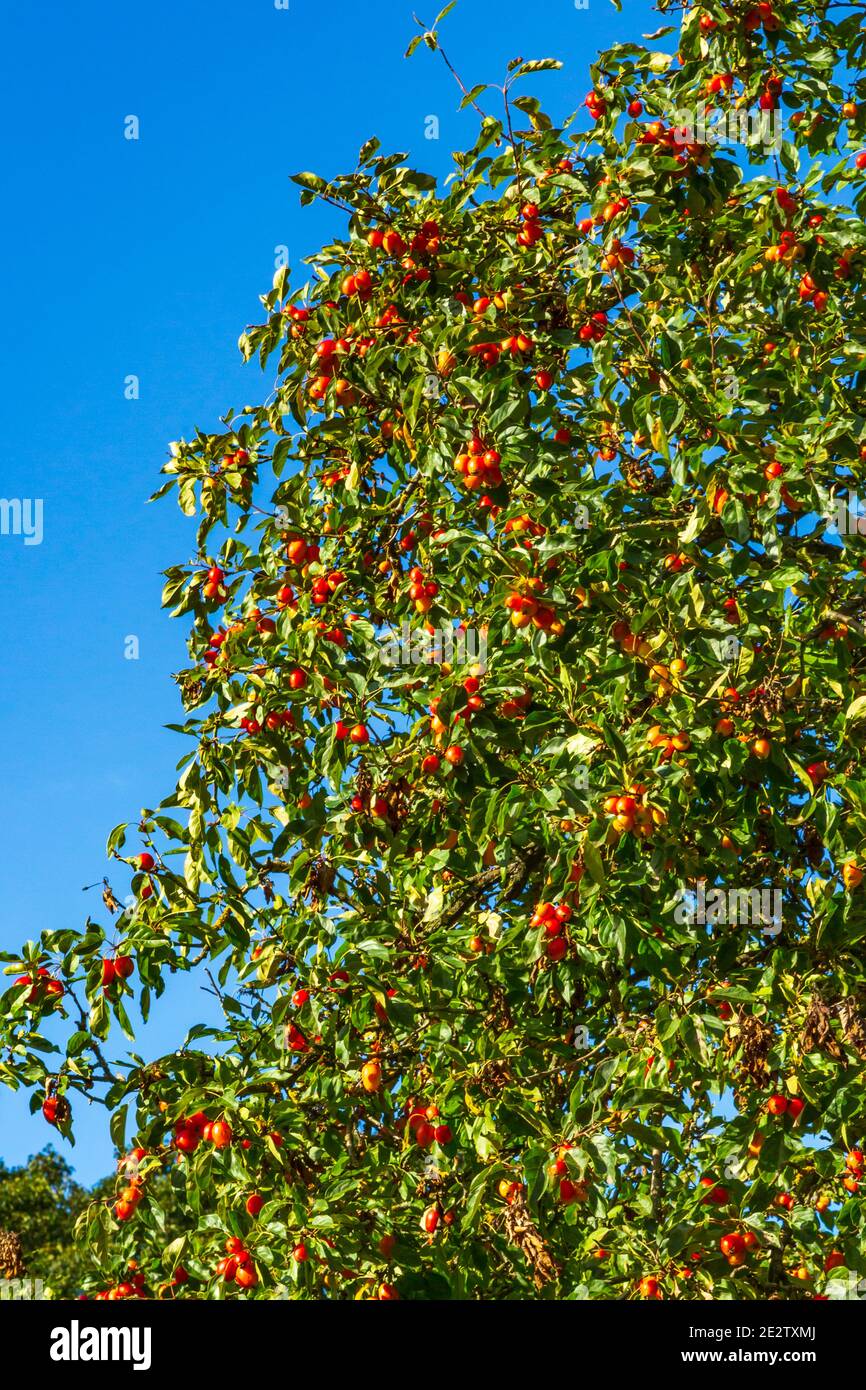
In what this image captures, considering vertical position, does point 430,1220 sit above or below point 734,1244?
above

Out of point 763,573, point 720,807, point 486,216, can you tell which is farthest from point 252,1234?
point 486,216

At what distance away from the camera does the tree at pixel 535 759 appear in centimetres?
520

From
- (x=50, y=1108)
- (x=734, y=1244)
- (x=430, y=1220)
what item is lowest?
(x=734, y=1244)

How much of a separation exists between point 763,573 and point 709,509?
37 centimetres

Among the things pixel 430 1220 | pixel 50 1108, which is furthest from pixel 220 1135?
pixel 430 1220

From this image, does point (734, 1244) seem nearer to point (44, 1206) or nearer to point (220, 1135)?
point (220, 1135)

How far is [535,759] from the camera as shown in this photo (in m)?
5.33

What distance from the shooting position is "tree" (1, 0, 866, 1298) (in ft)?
17.1

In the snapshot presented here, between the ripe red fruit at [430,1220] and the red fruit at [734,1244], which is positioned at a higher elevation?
the ripe red fruit at [430,1220]

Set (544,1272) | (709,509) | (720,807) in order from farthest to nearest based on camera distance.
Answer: (720,807) < (709,509) < (544,1272)

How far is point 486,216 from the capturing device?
671 cm

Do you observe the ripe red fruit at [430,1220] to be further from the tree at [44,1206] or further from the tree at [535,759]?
the tree at [44,1206]

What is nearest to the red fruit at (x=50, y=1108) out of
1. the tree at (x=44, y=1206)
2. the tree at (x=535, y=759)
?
the tree at (x=535, y=759)
